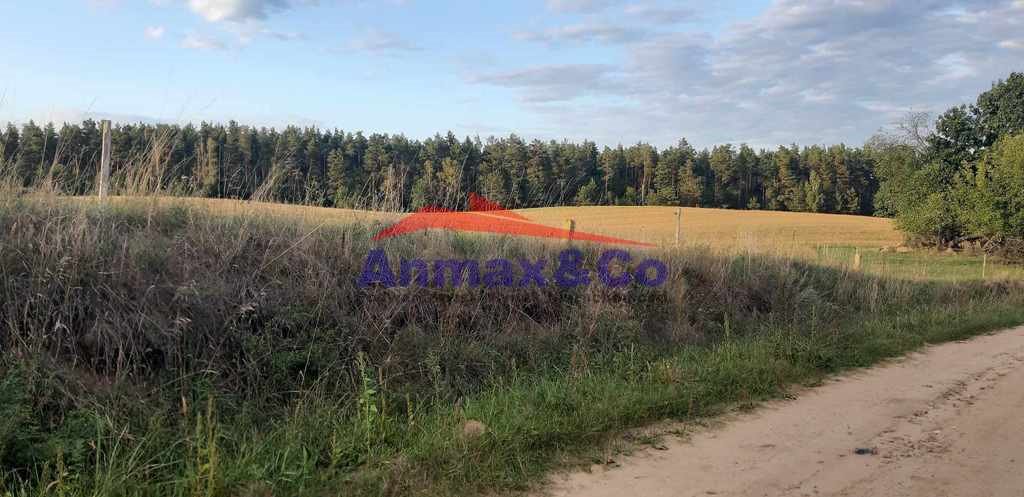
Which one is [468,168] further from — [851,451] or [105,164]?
[851,451]

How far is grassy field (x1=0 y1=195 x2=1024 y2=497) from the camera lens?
4.16 metres

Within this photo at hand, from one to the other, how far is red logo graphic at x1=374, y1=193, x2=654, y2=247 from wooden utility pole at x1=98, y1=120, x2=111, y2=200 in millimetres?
3399

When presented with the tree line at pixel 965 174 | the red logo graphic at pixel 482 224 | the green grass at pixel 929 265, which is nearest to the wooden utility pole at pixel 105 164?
the red logo graphic at pixel 482 224

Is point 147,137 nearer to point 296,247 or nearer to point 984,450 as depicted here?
point 296,247

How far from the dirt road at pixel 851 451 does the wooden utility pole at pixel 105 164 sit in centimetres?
679

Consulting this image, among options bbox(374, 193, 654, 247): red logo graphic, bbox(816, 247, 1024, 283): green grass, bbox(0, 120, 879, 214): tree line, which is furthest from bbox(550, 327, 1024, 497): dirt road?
bbox(816, 247, 1024, 283): green grass

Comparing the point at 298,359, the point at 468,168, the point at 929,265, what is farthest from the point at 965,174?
the point at 298,359

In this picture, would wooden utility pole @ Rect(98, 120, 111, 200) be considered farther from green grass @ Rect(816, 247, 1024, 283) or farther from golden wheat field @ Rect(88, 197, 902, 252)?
green grass @ Rect(816, 247, 1024, 283)

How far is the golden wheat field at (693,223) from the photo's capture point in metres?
8.88

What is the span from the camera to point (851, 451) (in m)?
5.08

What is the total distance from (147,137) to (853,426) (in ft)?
30.6

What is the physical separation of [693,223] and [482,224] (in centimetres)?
4002

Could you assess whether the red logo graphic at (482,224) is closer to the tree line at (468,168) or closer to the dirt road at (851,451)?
the tree line at (468,168)

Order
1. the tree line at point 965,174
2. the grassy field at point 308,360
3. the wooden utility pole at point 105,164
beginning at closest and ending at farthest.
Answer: the grassy field at point 308,360 < the wooden utility pole at point 105,164 < the tree line at point 965,174
